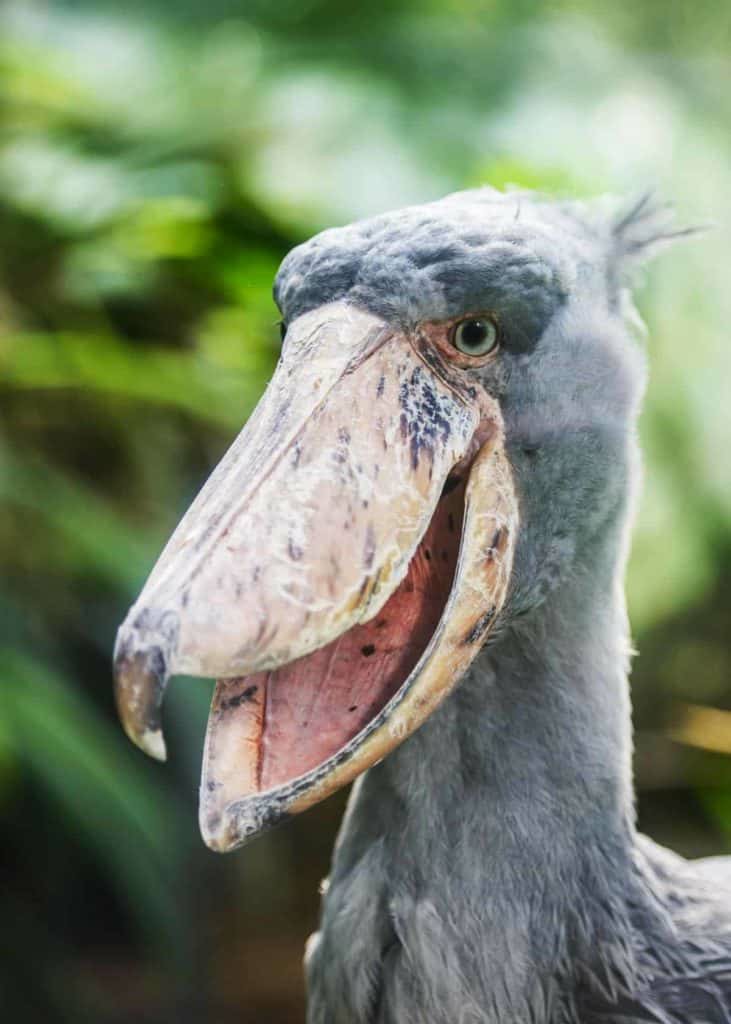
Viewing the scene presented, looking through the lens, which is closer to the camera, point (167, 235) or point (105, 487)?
point (167, 235)

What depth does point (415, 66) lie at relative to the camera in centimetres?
377

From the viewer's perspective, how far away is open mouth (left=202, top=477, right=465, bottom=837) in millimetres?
1025

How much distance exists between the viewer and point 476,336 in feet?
3.55

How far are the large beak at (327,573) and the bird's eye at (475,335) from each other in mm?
22

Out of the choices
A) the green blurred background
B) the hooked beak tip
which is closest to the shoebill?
the hooked beak tip

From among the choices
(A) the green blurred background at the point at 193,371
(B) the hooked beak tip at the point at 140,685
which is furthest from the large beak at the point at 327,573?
(A) the green blurred background at the point at 193,371

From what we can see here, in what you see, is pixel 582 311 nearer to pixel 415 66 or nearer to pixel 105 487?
pixel 105 487

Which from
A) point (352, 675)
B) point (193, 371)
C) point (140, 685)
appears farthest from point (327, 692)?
point (193, 371)

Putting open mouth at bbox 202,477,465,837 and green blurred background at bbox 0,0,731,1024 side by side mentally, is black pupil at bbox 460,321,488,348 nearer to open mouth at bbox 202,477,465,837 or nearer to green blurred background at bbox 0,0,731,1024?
open mouth at bbox 202,477,465,837

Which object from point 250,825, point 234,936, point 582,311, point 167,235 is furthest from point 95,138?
point 250,825

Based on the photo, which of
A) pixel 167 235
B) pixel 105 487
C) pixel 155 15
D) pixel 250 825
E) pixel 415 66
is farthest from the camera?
pixel 155 15

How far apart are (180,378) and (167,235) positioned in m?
0.31

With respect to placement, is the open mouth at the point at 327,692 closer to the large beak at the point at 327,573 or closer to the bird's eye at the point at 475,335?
the large beak at the point at 327,573

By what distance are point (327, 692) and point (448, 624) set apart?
130 millimetres
